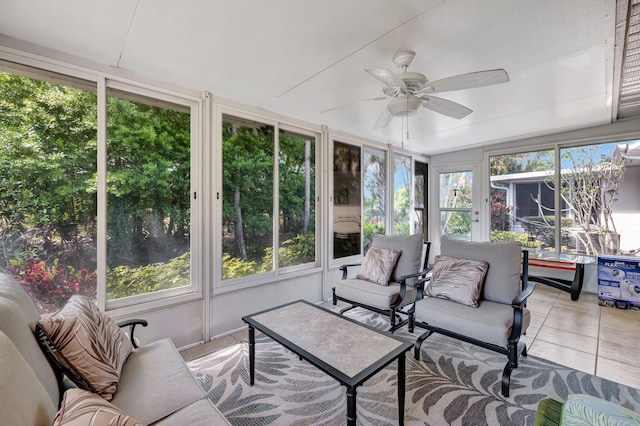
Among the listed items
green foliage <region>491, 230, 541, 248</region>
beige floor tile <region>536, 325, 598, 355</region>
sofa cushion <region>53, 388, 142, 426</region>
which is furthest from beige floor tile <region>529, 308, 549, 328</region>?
sofa cushion <region>53, 388, 142, 426</region>

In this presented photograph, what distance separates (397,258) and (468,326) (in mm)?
1073

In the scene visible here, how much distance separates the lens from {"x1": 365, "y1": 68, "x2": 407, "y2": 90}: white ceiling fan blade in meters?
1.69

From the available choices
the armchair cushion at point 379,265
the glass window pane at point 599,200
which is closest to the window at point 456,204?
the glass window pane at point 599,200

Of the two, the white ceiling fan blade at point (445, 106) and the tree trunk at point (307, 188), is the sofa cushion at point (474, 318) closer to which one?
the white ceiling fan blade at point (445, 106)

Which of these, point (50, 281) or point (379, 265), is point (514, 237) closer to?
point (379, 265)

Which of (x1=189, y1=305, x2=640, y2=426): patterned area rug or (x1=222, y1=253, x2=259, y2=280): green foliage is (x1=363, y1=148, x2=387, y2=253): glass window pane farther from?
(x1=189, y1=305, x2=640, y2=426): patterned area rug

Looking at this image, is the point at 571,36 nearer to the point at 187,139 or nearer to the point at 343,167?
the point at 343,167

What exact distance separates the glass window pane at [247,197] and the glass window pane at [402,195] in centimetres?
263

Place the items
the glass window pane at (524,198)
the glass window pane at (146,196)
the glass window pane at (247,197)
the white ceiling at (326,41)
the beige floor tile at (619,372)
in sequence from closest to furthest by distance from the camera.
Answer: the white ceiling at (326,41), the beige floor tile at (619,372), the glass window pane at (146,196), the glass window pane at (247,197), the glass window pane at (524,198)

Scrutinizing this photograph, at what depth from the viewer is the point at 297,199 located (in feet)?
11.7

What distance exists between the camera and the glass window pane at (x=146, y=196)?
2.26m

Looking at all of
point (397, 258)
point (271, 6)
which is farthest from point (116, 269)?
point (397, 258)

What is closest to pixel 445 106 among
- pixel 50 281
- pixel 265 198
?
pixel 265 198

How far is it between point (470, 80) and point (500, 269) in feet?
5.37
